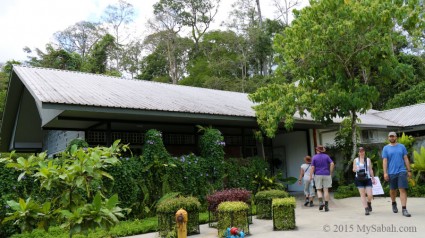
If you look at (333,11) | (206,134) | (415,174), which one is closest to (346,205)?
(415,174)

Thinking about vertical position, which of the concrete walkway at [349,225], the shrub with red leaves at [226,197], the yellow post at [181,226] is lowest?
the concrete walkway at [349,225]

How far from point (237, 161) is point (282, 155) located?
4948 mm

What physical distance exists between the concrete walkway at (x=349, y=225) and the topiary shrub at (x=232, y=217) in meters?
0.31

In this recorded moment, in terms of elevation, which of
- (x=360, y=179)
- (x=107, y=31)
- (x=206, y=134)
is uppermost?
(x=107, y=31)

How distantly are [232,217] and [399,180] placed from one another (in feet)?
12.0

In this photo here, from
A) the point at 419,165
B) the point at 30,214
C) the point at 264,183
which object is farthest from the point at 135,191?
the point at 419,165

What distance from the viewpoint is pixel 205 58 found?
3981 centimetres

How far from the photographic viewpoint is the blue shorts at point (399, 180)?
7.62 metres

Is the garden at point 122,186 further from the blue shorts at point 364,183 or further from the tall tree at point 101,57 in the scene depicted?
the tall tree at point 101,57

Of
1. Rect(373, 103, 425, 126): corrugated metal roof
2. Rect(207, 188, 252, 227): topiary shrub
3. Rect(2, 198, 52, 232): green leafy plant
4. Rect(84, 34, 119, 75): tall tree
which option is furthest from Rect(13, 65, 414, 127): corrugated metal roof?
Rect(84, 34, 119, 75): tall tree

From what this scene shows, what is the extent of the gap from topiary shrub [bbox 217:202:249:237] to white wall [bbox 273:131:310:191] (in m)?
9.12

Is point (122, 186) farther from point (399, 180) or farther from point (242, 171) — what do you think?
point (399, 180)

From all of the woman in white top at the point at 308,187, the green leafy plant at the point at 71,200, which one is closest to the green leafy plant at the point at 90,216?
the green leafy plant at the point at 71,200

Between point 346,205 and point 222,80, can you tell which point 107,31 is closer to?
point 222,80
